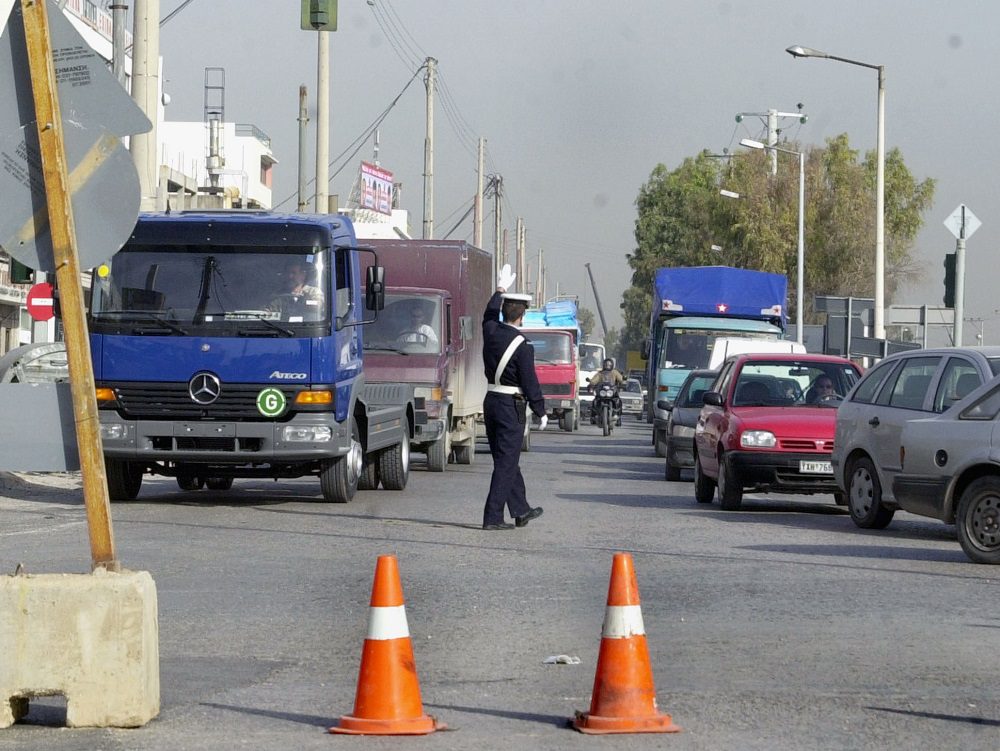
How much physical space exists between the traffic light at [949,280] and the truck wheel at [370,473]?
9.25m

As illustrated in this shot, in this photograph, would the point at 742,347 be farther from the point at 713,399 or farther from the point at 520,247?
the point at 520,247

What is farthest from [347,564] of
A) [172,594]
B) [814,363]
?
[814,363]

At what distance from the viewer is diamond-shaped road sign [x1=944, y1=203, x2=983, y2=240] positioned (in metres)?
25.5

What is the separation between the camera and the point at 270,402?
16.8 metres

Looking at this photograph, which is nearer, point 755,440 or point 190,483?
point 755,440

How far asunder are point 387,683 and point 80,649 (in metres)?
1.12

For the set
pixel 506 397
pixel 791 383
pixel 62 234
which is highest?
pixel 62 234

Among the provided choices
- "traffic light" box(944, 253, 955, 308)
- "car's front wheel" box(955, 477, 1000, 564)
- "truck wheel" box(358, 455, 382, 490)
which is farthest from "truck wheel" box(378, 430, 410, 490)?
"traffic light" box(944, 253, 955, 308)

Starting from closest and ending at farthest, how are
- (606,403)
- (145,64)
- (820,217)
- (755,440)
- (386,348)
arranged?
(755,440), (145,64), (386,348), (606,403), (820,217)

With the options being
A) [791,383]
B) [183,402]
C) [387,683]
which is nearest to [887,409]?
[791,383]

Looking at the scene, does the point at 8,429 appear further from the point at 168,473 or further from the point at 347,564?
the point at 168,473

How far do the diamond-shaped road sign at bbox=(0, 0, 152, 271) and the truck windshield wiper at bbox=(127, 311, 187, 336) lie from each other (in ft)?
31.7

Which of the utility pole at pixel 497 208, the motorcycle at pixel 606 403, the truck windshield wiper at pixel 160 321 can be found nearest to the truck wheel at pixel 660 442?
the motorcycle at pixel 606 403

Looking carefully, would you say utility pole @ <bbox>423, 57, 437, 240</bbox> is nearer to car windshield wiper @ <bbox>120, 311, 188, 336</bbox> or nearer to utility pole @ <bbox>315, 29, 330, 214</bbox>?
utility pole @ <bbox>315, 29, 330, 214</bbox>
